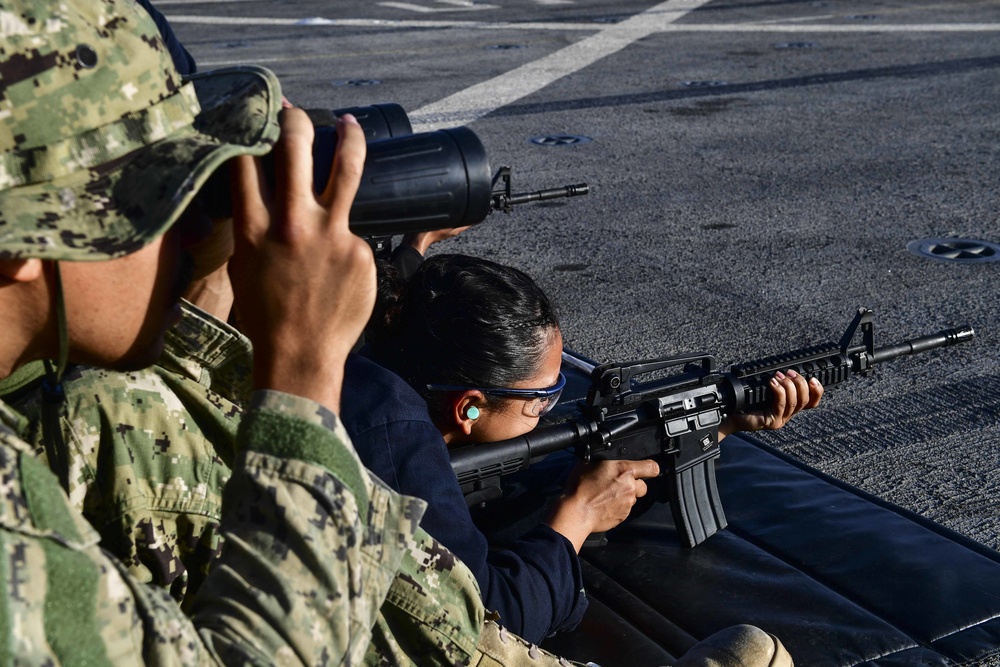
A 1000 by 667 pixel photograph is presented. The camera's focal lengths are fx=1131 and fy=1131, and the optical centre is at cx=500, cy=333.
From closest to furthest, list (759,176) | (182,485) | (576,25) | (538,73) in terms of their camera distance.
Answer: (182,485) < (759,176) < (538,73) < (576,25)

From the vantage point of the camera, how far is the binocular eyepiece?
4.51 ft

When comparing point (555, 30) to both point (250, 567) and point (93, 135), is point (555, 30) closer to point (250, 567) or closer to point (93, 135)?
point (93, 135)

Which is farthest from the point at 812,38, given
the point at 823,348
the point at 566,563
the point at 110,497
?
the point at 110,497

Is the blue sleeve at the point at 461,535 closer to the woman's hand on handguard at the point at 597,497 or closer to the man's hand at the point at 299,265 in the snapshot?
the woman's hand on handguard at the point at 597,497

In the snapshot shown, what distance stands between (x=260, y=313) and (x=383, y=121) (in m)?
0.97

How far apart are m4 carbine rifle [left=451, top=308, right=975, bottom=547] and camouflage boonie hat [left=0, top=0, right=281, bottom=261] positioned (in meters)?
1.29

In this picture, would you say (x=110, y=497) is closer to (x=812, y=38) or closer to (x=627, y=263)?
Result: (x=627, y=263)

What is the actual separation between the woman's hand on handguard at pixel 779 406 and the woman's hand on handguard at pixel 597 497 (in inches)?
16.0

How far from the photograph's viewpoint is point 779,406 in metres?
3.07

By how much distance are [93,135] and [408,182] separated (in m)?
0.39

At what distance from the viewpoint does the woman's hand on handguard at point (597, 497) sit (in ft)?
8.59

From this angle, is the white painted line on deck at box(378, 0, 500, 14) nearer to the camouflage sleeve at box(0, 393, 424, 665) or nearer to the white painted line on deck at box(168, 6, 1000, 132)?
the white painted line on deck at box(168, 6, 1000, 132)

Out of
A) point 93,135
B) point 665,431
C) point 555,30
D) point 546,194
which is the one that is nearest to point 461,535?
point 665,431

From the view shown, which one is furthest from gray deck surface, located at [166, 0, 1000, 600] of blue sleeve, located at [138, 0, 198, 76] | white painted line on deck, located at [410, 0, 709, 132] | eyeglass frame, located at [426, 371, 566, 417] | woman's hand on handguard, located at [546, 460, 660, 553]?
blue sleeve, located at [138, 0, 198, 76]
